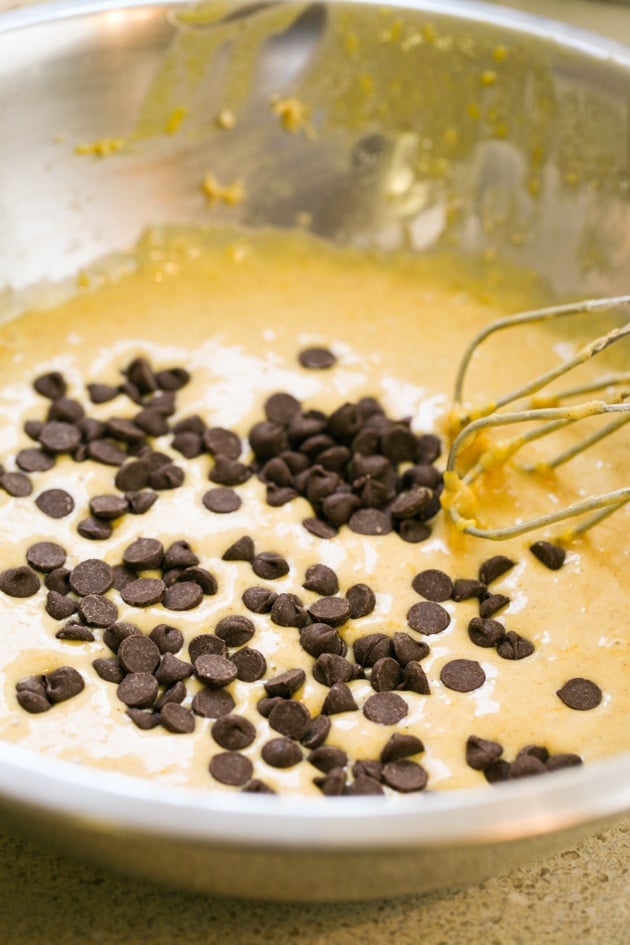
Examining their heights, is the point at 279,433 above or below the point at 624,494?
below

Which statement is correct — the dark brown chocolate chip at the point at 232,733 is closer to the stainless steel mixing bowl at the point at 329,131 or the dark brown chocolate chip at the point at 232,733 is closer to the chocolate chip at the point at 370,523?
the chocolate chip at the point at 370,523

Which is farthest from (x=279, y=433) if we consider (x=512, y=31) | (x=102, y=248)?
(x=512, y=31)

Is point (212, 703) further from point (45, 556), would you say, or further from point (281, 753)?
point (45, 556)

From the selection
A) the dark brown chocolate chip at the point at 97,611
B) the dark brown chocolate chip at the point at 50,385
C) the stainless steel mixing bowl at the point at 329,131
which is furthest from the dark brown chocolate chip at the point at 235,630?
the stainless steel mixing bowl at the point at 329,131

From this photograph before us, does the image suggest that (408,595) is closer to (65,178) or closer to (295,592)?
(295,592)

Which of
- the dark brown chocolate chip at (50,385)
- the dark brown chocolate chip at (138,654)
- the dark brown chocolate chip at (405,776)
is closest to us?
the dark brown chocolate chip at (405,776)

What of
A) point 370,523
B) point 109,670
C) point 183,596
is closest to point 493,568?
point 370,523
